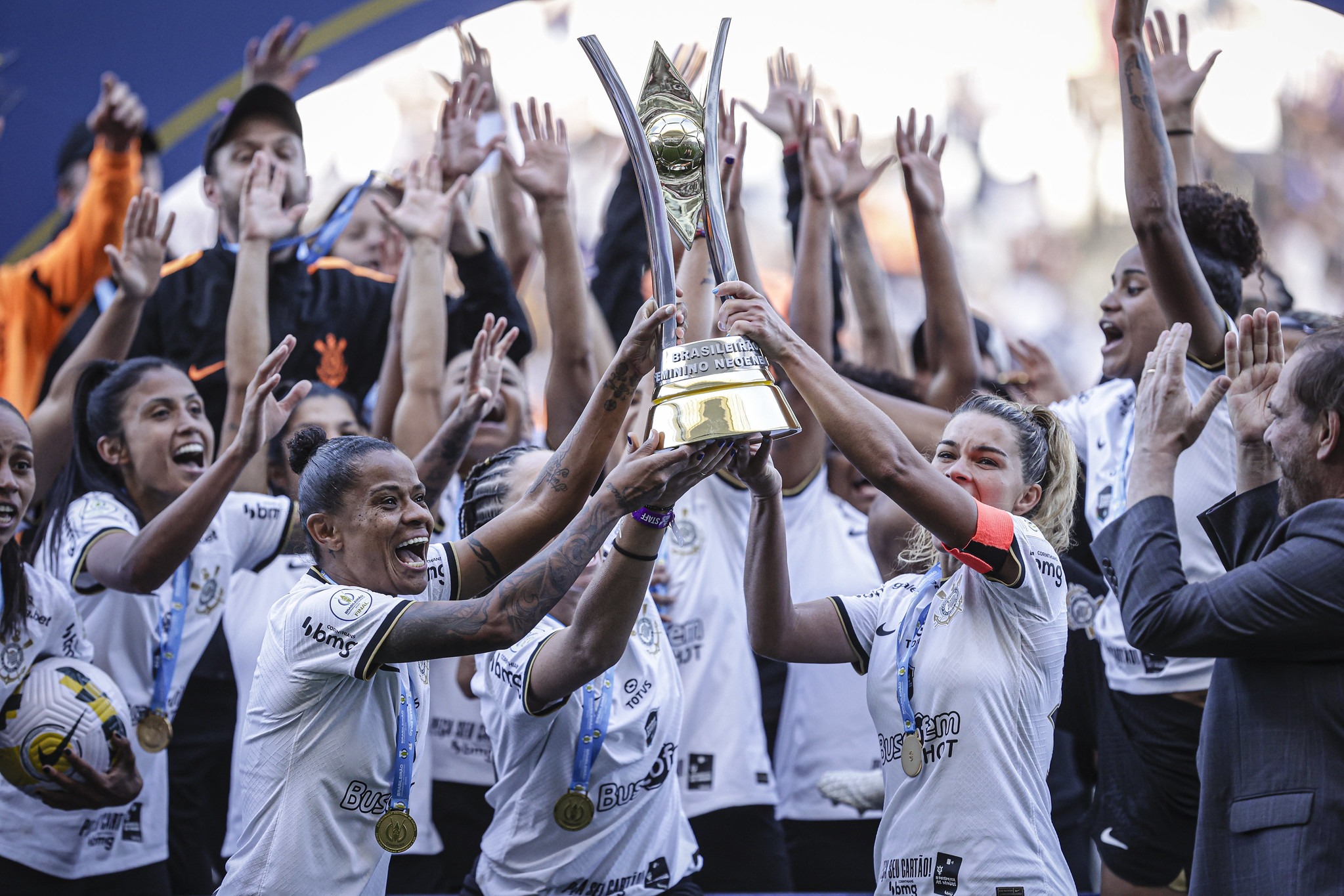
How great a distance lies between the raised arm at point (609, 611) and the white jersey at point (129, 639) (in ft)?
4.79

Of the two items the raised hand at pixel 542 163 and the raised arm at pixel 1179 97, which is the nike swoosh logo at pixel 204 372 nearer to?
the raised hand at pixel 542 163

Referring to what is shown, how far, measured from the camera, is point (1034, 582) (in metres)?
2.71

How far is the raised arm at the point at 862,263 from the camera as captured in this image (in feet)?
16.9

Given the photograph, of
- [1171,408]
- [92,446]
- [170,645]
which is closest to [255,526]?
[170,645]

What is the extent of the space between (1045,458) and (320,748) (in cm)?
185

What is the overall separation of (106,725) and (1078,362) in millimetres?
8135

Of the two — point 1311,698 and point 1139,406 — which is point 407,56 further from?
point 1311,698

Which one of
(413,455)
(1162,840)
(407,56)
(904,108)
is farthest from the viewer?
(904,108)

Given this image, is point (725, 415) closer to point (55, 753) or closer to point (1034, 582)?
point (1034, 582)

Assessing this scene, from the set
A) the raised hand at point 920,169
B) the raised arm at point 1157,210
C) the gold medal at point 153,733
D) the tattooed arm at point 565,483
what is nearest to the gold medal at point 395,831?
the tattooed arm at point 565,483

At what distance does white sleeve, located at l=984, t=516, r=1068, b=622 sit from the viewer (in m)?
2.70

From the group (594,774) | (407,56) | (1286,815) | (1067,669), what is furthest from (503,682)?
(407,56)

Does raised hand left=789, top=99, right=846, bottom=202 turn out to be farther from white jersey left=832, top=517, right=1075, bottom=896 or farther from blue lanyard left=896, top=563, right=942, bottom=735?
white jersey left=832, top=517, right=1075, bottom=896

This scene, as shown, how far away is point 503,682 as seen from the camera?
3137 mm
